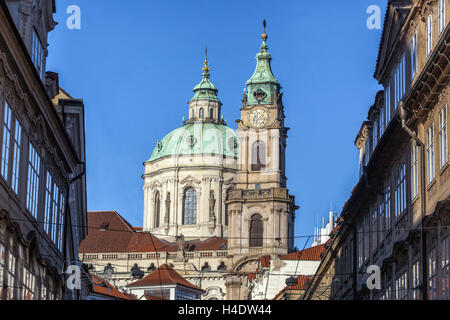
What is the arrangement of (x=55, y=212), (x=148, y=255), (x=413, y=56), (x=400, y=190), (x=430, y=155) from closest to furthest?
(x=430, y=155), (x=413, y=56), (x=400, y=190), (x=55, y=212), (x=148, y=255)

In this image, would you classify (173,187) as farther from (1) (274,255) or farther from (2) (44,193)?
(2) (44,193)

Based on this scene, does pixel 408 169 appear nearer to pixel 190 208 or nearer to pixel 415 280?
pixel 415 280

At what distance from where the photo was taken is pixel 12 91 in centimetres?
2892

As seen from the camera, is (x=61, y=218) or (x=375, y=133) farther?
(x=375, y=133)

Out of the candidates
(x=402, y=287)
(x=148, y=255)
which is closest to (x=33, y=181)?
(x=402, y=287)

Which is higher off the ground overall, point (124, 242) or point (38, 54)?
point (124, 242)

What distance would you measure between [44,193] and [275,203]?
341 feet

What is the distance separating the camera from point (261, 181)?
14050 centimetres

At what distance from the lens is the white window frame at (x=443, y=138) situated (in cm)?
2844

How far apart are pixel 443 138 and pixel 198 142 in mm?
134700

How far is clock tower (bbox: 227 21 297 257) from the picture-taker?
138 metres

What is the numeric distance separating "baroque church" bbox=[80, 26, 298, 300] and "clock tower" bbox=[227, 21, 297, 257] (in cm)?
12

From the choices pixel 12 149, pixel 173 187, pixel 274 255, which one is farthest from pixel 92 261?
pixel 12 149

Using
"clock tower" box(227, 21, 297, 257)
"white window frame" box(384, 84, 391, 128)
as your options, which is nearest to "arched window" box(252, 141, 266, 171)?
"clock tower" box(227, 21, 297, 257)
